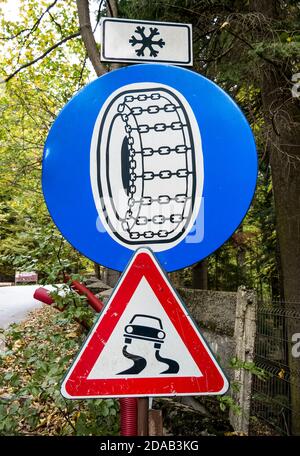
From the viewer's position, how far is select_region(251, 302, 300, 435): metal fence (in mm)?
3816

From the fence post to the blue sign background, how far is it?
2466 millimetres

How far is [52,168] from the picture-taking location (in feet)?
4.48

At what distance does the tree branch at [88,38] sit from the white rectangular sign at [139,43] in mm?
1768

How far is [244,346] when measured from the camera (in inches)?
Result: 139

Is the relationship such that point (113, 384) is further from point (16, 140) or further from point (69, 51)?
point (16, 140)

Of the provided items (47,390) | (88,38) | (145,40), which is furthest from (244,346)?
(88,38)

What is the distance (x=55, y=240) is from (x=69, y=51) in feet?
24.9

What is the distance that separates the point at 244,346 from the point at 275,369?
787mm

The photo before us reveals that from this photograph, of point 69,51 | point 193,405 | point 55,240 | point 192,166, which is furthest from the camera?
point 69,51

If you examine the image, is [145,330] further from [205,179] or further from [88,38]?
[88,38]

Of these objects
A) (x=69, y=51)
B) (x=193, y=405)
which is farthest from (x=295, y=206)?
(x=69, y=51)

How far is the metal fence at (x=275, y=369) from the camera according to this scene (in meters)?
3.82

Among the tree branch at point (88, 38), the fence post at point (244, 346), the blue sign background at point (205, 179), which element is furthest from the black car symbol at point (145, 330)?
the tree branch at point (88, 38)

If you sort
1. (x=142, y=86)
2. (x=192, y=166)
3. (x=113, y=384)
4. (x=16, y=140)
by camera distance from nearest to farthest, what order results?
(x=113, y=384) → (x=192, y=166) → (x=142, y=86) → (x=16, y=140)
